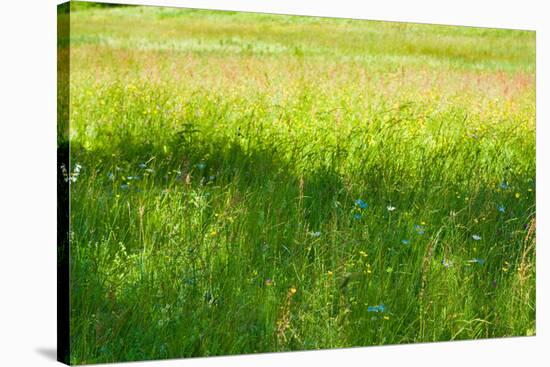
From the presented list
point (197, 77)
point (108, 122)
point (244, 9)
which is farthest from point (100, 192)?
point (244, 9)

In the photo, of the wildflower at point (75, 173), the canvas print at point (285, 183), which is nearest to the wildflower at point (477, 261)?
the canvas print at point (285, 183)

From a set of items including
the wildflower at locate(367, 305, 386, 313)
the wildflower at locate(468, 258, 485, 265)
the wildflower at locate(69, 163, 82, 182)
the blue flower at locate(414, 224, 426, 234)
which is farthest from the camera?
the wildflower at locate(468, 258, 485, 265)

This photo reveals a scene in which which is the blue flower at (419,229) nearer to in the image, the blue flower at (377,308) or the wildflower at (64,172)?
the blue flower at (377,308)

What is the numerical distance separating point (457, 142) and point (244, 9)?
180 cm

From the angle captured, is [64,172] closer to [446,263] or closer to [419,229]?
[419,229]

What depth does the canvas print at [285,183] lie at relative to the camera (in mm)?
6602

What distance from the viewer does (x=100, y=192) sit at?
664 centimetres

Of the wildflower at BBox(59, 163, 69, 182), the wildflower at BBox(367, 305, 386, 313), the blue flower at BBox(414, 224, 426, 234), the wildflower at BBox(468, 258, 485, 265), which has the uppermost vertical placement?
the wildflower at BBox(59, 163, 69, 182)

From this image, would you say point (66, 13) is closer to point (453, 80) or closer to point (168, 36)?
point (168, 36)

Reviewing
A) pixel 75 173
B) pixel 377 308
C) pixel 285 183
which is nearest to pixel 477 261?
pixel 377 308

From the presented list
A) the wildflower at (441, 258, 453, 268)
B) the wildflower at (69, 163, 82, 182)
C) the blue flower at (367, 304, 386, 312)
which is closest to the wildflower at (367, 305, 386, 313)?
the blue flower at (367, 304, 386, 312)

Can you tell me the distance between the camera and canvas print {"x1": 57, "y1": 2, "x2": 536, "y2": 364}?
6.60 meters

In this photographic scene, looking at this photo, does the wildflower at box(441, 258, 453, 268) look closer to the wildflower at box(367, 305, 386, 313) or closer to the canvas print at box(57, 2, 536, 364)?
the canvas print at box(57, 2, 536, 364)

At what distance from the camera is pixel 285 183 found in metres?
7.23
